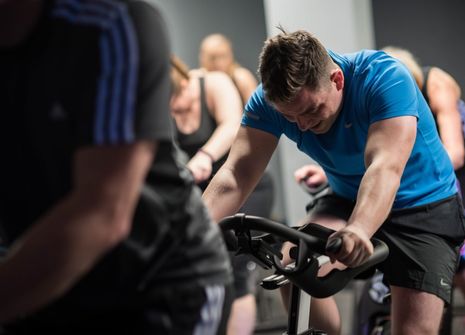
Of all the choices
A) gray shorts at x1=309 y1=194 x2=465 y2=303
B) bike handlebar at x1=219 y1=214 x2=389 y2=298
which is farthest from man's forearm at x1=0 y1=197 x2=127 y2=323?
gray shorts at x1=309 y1=194 x2=465 y2=303

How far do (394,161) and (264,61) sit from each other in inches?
18.0

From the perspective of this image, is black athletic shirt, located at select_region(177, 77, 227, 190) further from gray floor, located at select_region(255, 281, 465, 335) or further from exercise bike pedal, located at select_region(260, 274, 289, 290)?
exercise bike pedal, located at select_region(260, 274, 289, 290)

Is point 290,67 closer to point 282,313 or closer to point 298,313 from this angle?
point 298,313

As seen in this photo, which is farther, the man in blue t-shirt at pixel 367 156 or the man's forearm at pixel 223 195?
the man's forearm at pixel 223 195

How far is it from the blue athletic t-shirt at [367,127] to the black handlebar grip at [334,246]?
587mm

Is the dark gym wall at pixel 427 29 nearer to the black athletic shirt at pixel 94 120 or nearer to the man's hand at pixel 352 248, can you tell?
the man's hand at pixel 352 248

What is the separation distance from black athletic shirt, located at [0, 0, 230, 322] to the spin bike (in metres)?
0.60

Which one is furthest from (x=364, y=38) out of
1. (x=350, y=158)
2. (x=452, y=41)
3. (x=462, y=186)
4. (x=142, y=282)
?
(x=142, y=282)

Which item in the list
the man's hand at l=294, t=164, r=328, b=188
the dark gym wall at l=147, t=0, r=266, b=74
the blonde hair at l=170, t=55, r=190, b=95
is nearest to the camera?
the man's hand at l=294, t=164, r=328, b=188

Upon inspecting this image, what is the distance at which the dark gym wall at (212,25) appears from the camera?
6.13 metres

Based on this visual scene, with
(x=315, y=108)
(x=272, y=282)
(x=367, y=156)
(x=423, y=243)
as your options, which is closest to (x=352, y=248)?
(x=272, y=282)

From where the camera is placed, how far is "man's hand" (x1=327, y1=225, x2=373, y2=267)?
1.76m

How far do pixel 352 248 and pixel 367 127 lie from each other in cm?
67

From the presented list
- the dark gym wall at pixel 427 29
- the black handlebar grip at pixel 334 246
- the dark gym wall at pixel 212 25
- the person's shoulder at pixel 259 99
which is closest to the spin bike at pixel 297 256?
the black handlebar grip at pixel 334 246
